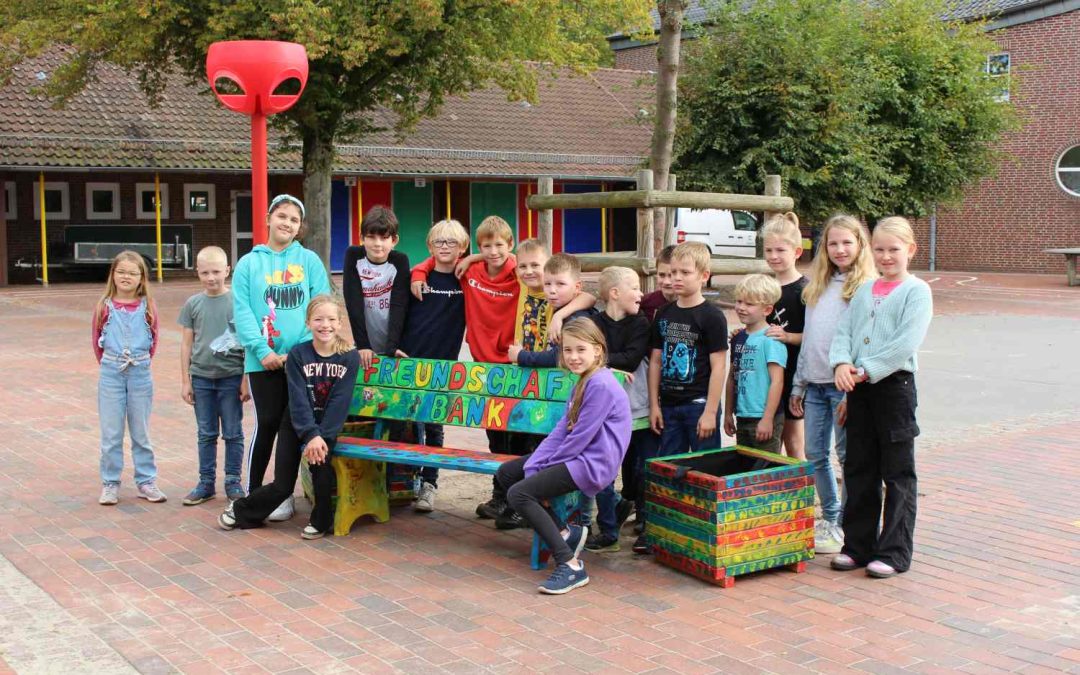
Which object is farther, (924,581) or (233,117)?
(233,117)

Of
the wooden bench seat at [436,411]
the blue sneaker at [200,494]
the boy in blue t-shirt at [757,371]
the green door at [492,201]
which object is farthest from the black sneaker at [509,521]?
the green door at [492,201]

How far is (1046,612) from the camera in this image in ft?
15.9

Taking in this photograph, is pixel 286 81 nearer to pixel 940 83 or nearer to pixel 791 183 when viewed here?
pixel 791 183

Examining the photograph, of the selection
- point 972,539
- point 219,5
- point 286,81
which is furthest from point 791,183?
point 972,539

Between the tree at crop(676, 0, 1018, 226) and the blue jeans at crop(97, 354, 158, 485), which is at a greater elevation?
the tree at crop(676, 0, 1018, 226)

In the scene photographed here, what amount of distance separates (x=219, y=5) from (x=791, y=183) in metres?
9.91

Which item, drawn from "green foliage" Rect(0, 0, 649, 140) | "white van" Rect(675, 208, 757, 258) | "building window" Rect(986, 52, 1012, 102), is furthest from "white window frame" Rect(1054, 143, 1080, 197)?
"green foliage" Rect(0, 0, 649, 140)

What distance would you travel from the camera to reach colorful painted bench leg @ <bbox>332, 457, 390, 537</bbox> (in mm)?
6023

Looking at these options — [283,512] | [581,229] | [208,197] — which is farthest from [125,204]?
[283,512]

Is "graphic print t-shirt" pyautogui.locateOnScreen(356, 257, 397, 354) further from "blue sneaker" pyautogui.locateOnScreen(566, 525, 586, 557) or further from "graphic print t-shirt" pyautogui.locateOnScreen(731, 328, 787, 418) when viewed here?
"graphic print t-shirt" pyautogui.locateOnScreen(731, 328, 787, 418)

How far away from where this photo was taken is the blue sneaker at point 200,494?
21.6 ft

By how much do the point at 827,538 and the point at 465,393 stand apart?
1976mm

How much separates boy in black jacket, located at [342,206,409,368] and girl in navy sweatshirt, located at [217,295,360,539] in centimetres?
33

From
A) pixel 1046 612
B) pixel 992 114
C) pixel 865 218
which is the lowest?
pixel 1046 612
